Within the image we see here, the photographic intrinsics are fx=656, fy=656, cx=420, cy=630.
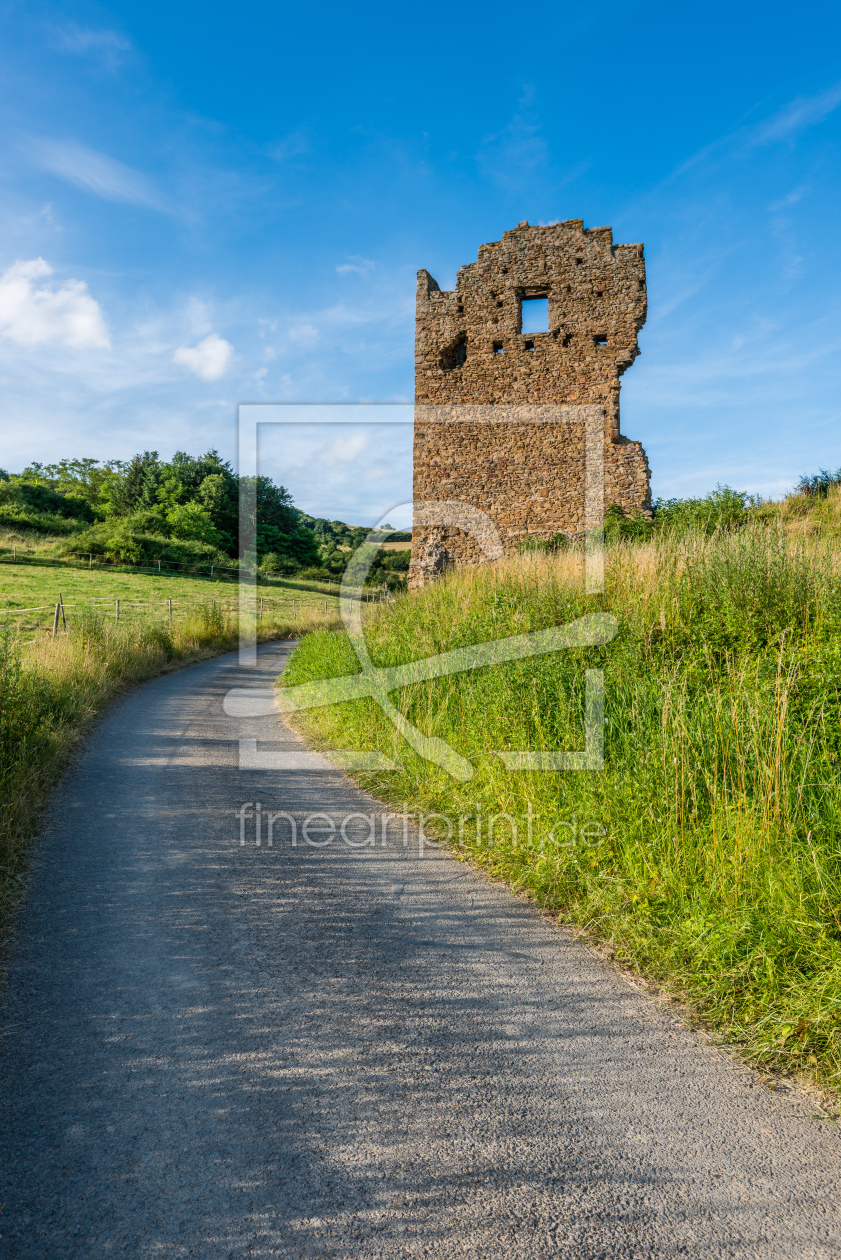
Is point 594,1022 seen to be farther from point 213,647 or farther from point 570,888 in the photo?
point 213,647

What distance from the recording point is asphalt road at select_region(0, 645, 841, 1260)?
171 centimetres

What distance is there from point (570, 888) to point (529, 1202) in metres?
1.92

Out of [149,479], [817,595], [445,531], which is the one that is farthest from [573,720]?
[149,479]

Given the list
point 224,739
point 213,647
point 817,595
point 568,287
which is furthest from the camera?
point 213,647

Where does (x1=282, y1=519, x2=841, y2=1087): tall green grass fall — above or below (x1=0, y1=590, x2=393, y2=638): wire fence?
below

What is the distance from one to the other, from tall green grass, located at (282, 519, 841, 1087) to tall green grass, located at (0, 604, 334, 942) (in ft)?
8.95

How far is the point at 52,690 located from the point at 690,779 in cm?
763

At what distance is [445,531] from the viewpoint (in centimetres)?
1691

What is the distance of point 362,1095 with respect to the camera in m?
2.16

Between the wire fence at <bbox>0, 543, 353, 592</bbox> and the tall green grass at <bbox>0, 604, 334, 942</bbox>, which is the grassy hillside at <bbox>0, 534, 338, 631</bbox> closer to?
the wire fence at <bbox>0, 543, 353, 592</bbox>

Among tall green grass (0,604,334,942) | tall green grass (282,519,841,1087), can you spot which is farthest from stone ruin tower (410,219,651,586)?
tall green grass (282,519,841,1087)

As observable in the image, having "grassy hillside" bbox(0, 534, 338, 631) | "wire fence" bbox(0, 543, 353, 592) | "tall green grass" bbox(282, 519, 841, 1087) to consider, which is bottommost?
"tall green grass" bbox(282, 519, 841, 1087)

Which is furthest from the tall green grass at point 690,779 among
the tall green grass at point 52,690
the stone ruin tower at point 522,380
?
the stone ruin tower at point 522,380

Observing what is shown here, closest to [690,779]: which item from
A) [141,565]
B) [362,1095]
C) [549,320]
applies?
[362,1095]
